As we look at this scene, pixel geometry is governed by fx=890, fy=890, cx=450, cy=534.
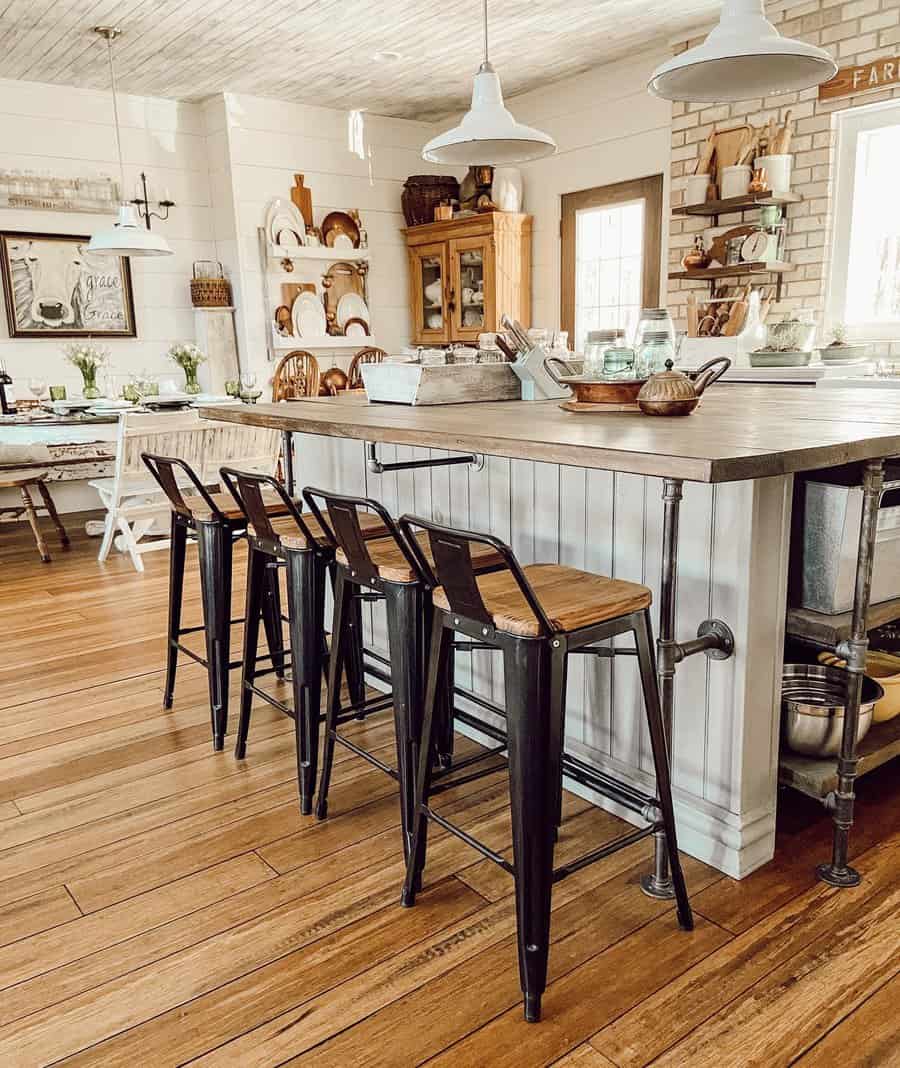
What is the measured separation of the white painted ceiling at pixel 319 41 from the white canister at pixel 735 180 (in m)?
0.90

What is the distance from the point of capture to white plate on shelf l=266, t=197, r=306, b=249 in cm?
652

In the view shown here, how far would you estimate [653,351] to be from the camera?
7.44 feet

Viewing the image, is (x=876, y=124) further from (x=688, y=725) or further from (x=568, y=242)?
(x=688, y=725)

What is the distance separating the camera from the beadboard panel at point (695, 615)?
1771mm

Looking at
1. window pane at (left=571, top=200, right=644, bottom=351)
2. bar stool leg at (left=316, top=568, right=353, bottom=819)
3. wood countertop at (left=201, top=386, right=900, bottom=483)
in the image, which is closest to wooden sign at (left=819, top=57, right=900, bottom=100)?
window pane at (left=571, top=200, right=644, bottom=351)

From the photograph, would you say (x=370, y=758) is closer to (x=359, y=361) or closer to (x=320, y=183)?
(x=359, y=361)

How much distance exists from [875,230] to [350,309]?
3.89 meters

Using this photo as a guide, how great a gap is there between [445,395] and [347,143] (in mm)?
5163

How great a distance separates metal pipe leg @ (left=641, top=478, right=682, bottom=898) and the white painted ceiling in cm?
426

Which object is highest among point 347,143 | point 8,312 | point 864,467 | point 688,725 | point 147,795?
point 347,143

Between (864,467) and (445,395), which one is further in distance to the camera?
(445,395)

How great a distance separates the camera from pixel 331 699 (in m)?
2.11

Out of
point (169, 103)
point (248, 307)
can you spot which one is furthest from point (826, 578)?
point (169, 103)

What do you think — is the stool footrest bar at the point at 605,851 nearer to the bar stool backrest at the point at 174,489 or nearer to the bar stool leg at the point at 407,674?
the bar stool leg at the point at 407,674
